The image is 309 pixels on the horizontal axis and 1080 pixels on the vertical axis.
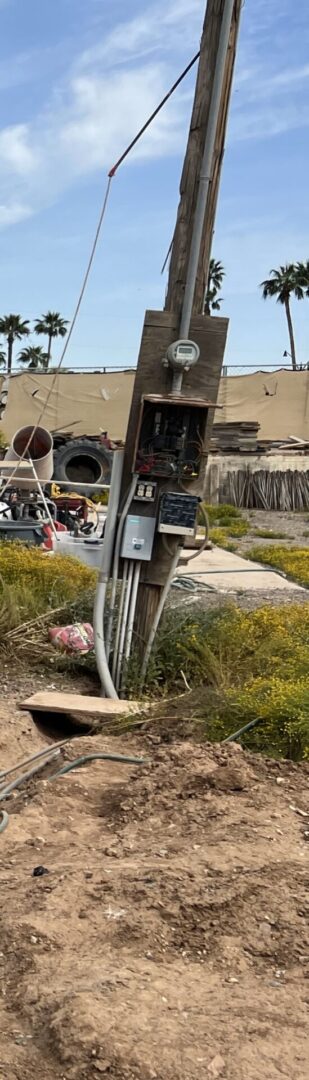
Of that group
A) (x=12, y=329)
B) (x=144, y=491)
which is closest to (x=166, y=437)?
(x=144, y=491)

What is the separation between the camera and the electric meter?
5.51 meters

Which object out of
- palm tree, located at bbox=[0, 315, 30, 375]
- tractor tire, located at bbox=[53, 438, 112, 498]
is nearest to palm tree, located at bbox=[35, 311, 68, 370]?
palm tree, located at bbox=[0, 315, 30, 375]

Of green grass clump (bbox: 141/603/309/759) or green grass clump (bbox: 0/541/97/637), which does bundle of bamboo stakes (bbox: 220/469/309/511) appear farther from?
green grass clump (bbox: 141/603/309/759)

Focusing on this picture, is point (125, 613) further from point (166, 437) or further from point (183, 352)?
point (183, 352)

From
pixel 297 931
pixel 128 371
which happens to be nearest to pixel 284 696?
pixel 297 931

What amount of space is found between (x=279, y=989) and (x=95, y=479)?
22856mm

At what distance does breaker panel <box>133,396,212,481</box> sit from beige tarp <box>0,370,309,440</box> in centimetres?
2832

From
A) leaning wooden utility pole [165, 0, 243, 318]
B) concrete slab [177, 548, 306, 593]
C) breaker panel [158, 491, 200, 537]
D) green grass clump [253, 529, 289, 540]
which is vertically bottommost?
concrete slab [177, 548, 306, 593]

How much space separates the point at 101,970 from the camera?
105 inches

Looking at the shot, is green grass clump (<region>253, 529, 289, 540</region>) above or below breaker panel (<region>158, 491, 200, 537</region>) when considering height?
below

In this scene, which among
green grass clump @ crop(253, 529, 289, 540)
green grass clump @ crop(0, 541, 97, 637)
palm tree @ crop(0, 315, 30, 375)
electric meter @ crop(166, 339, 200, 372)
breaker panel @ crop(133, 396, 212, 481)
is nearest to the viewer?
electric meter @ crop(166, 339, 200, 372)

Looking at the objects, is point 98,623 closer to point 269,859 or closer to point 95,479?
point 269,859

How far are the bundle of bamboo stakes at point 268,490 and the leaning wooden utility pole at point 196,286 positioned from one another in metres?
19.1

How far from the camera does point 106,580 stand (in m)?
5.80
